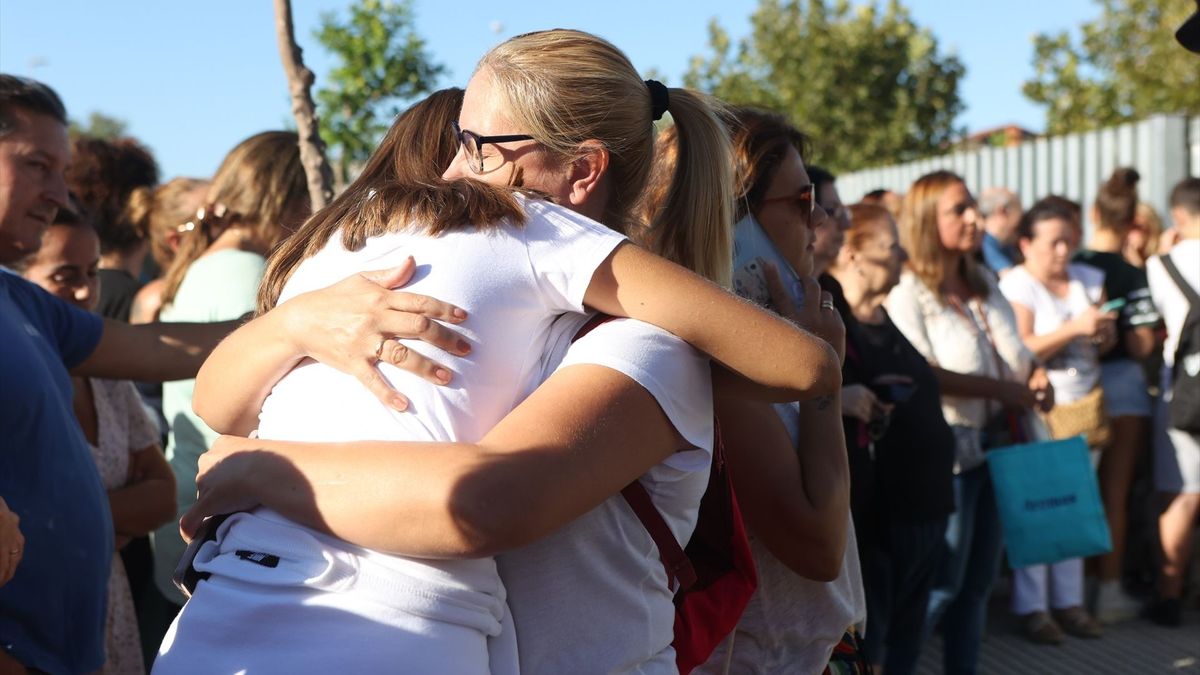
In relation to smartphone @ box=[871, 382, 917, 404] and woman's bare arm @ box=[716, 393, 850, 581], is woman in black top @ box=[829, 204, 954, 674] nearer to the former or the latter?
smartphone @ box=[871, 382, 917, 404]

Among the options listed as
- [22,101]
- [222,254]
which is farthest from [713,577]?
[222,254]

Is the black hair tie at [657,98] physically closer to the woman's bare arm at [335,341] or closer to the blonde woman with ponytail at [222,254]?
the woman's bare arm at [335,341]

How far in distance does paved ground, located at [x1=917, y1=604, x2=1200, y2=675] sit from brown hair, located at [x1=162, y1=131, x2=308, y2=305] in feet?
12.0

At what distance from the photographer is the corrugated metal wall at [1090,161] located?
28.0 ft

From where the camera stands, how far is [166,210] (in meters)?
4.71

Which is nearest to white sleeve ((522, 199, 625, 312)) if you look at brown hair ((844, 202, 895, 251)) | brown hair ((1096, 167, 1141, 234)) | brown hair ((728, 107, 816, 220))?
brown hair ((728, 107, 816, 220))

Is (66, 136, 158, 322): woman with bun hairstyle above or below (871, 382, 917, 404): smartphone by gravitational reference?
above

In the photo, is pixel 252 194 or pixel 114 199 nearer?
pixel 252 194

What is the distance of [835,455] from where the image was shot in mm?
2248

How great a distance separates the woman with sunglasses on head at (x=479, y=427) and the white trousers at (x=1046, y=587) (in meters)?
5.00

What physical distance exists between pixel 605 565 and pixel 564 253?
40 centimetres

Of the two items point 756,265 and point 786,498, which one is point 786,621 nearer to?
point 786,498

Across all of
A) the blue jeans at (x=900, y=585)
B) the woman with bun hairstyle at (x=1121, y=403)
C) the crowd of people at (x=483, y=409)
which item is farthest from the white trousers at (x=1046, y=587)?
the crowd of people at (x=483, y=409)

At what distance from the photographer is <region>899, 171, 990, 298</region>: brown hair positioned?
17.0 ft
